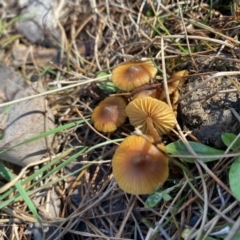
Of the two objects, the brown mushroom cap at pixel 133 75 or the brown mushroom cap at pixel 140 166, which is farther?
the brown mushroom cap at pixel 133 75

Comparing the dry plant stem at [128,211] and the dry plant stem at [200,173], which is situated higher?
the dry plant stem at [200,173]

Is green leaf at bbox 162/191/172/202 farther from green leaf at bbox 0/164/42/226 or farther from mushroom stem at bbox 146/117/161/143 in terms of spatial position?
green leaf at bbox 0/164/42/226

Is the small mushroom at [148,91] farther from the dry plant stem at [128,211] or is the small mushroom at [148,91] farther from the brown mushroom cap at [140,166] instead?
the dry plant stem at [128,211]

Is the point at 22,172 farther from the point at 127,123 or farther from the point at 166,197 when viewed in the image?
the point at 166,197

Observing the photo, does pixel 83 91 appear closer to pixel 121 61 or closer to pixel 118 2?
pixel 121 61

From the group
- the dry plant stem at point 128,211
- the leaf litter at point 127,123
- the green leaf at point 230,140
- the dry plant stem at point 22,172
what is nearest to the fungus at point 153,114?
the leaf litter at point 127,123

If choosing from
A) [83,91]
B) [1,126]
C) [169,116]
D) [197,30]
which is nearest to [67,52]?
[83,91]

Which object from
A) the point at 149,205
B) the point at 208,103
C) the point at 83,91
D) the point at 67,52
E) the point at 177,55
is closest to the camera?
the point at 149,205
